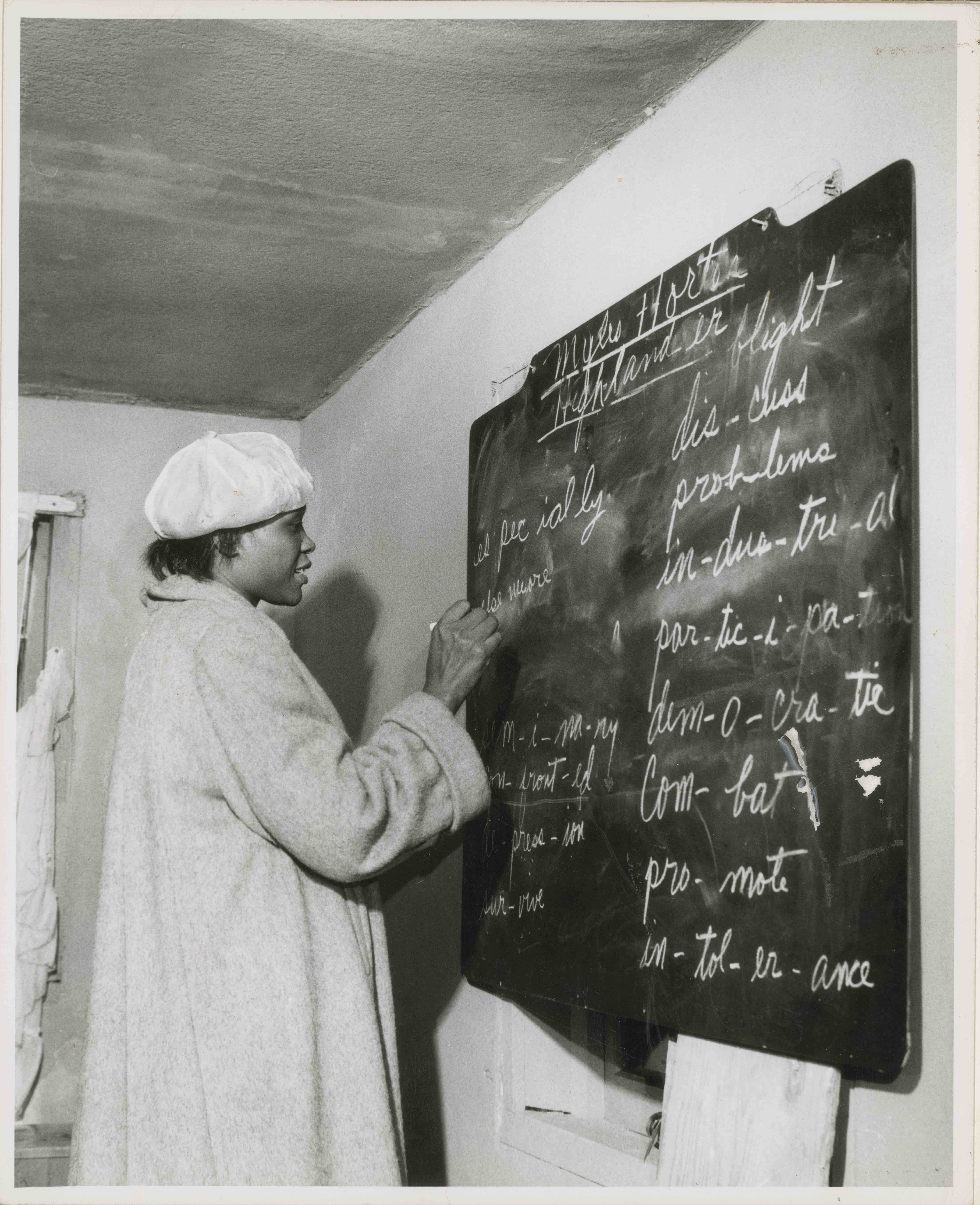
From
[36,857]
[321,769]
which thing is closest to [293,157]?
[321,769]

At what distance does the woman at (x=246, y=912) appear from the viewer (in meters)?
1.68

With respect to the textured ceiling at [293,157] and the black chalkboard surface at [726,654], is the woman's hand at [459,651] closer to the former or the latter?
the black chalkboard surface at [726,654]

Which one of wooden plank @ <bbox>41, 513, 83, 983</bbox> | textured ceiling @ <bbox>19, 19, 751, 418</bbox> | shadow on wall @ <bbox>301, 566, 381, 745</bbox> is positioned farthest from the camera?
wooden plank @ <bbox>41, 513, 83, 983</bbox>

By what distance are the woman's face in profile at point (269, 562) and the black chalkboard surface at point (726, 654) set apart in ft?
1.36

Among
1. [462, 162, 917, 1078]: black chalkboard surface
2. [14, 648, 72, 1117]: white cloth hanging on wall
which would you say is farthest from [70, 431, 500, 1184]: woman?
[14, 648, 72, 1117]: white cloth hanging on wall

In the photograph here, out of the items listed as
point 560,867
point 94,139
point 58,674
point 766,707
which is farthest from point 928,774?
point 58,674

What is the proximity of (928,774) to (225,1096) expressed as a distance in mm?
1015

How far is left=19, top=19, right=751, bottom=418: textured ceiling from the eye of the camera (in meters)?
1.83

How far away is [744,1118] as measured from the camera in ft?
4.83

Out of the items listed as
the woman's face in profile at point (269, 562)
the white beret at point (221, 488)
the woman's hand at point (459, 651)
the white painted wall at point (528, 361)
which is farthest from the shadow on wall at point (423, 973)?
the white beret at point (221, 488)

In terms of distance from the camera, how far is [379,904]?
74.8 inches

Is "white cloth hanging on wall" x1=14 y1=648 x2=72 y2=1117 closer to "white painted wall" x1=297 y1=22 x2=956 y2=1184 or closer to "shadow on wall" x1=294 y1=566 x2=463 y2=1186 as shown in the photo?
"white painted wall" x1=297 y1=22 x2=956 y2=1184

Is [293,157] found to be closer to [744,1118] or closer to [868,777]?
[868,777]

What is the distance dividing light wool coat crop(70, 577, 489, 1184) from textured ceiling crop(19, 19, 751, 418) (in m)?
0.83
